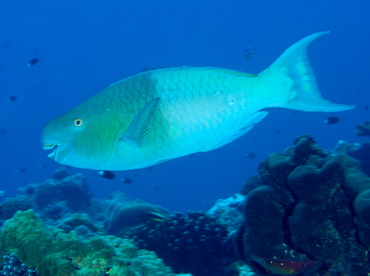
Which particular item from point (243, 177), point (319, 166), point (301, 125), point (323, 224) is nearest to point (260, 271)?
point (323, 224)

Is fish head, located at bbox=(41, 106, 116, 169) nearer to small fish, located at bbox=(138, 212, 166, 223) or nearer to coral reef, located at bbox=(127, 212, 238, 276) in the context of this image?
coral reef, located at bbox=(127, 212, 238, 276)

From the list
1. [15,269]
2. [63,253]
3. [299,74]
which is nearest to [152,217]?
[63,253]

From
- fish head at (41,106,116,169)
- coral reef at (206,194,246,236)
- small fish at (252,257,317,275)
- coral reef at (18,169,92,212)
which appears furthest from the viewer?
coral reef at (18,169,92,212)

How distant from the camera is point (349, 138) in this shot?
92125mm

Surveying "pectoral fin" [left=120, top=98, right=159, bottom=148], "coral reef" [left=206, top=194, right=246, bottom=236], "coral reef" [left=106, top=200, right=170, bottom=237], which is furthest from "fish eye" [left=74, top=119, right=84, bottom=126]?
"coral reef" [left=106, top=200, right=170, bottom=237]

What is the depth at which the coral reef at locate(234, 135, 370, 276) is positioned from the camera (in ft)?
9.18

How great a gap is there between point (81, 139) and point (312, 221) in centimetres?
234

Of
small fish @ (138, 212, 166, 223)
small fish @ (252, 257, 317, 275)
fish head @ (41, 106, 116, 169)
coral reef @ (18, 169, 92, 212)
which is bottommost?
coral reef @ (18, 169, 92, 212)

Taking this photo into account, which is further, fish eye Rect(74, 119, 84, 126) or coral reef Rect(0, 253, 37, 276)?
coral reef Rect(0, 253, 37, 276)

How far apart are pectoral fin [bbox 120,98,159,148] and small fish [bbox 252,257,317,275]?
1888 millimetres

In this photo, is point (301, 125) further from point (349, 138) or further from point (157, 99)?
point (157, 99)

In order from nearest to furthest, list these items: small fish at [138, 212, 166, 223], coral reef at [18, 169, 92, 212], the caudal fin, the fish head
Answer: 1. the fish head
2. the caudal fin
3. small fish at [138, 212, 166, 223]
4. coral reef at [18, 169, 92, 212]

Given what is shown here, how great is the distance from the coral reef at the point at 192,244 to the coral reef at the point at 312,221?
1.69 meters

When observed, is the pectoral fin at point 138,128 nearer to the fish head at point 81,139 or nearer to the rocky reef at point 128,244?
the fish head at point 81,139
